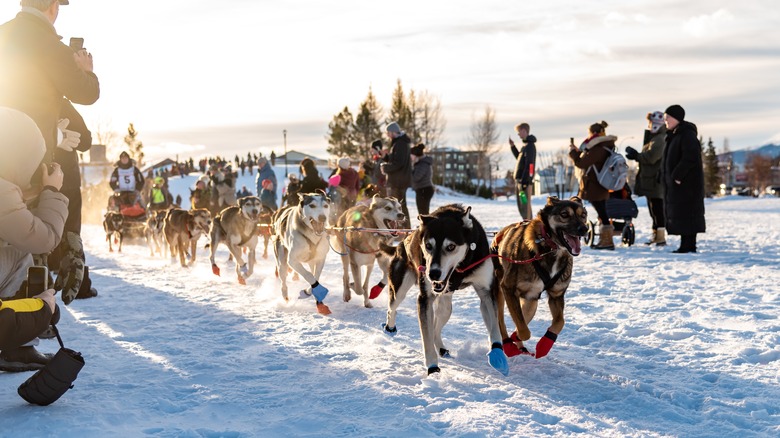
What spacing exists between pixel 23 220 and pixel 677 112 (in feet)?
27.9

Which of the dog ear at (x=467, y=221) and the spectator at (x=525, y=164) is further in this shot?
the spectator at (x=525, y=164)

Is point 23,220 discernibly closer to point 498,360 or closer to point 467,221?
point 467,221

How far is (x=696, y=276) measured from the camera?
7.32 m

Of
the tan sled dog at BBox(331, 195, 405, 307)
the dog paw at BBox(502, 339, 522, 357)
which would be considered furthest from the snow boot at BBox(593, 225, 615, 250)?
the dog paw at BBox(502, 339, 522, 357)

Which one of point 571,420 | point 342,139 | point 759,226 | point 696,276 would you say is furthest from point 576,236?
point 342,139

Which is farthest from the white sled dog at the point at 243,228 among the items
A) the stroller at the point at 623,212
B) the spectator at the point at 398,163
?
the stroller at the point at 623,212

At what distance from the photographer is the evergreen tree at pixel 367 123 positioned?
194ft

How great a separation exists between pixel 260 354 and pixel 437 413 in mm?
1700

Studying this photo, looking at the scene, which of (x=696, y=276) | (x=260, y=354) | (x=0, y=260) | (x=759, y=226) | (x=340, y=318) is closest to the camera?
(x=0, y=260)

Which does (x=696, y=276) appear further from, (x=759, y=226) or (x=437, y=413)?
(x=759, y=226)

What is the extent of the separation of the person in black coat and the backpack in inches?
23.6

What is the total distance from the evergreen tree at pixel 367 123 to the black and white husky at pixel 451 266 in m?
55.5

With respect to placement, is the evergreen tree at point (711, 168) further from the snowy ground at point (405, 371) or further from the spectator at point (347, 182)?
the snowy ground at point (405, 371)

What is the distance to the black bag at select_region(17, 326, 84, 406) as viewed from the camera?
117 inches
